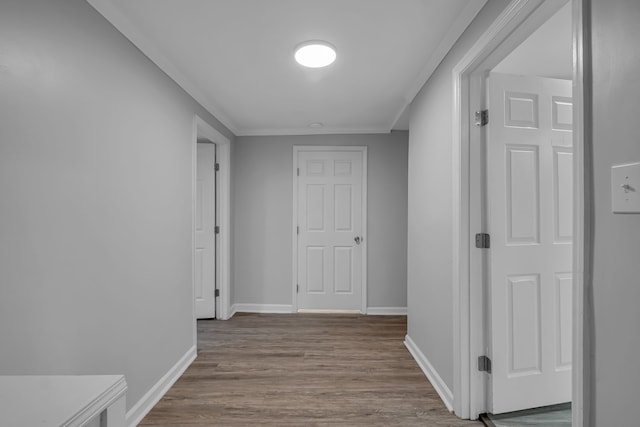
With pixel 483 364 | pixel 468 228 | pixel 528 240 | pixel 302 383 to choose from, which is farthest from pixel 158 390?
pixel 528 240

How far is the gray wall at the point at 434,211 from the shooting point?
1.93m

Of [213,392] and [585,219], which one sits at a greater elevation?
[585,219]

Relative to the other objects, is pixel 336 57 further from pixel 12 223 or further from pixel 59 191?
pixel 12 223

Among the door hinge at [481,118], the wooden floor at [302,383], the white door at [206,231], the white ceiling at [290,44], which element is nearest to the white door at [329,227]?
the wooden floor at [302,383]

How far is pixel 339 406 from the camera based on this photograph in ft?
6.41

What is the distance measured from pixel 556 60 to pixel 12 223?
2973 mm

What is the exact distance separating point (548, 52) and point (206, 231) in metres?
3.48

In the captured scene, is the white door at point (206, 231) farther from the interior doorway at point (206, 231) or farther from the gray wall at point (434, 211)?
the gray wall at point (434, 211)

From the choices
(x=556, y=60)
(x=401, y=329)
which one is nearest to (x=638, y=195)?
(x=556, y=60)

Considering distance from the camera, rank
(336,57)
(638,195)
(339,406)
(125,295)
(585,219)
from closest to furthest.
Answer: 1. (638,195)
2. (585,219)
3. (125,295)
4. (339,406)
5. (336,57)

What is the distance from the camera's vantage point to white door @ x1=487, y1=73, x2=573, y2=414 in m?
1.76

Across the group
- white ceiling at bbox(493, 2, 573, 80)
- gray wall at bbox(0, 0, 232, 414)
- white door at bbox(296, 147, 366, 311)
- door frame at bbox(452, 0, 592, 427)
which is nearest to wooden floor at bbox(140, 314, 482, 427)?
door frame at bbox(452, 0, 592, 427)

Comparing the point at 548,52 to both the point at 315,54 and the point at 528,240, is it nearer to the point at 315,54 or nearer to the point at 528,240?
the point at 528,240

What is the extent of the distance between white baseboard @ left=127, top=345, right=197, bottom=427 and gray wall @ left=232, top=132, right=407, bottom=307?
1424 millimetres
